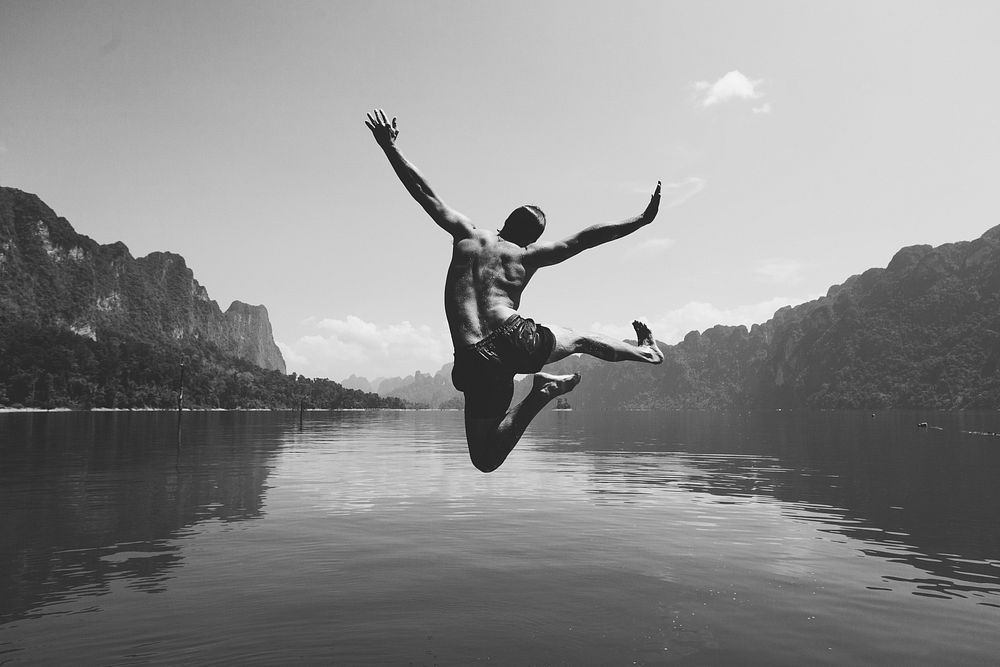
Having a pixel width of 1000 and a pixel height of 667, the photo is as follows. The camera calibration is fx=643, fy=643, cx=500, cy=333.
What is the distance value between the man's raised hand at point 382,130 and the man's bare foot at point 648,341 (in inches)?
105

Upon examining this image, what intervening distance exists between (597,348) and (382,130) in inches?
95.6

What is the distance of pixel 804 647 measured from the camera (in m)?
9.23

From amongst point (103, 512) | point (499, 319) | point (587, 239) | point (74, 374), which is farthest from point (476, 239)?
point (74, 374)

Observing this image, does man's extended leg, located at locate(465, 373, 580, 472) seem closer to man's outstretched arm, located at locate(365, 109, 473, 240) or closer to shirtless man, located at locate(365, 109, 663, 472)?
shirtless man, located at locate(365, 109, 663, 472)

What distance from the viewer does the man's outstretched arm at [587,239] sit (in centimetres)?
483

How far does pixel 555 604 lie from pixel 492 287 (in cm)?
753

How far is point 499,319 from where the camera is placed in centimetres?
504

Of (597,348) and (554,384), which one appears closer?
(597,348)

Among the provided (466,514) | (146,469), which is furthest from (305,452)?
(466,514)

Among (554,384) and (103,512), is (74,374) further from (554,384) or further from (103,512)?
(554,384)

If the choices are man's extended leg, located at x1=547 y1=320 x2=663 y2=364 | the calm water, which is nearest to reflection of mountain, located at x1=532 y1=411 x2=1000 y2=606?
the calm water

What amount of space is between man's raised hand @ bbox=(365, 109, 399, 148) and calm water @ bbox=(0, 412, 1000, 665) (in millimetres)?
6589

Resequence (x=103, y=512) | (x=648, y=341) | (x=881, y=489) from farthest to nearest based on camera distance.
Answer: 1. (x=881, y=489)
2. (x=103, y=512)
3. (x=648, y=341)

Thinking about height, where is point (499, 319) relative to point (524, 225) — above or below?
below
